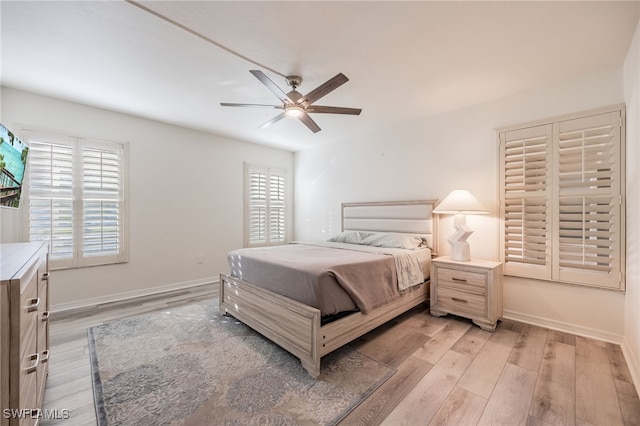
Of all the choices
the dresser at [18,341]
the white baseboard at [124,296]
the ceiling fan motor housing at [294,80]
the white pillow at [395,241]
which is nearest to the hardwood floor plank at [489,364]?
the white pillow at [395,241]

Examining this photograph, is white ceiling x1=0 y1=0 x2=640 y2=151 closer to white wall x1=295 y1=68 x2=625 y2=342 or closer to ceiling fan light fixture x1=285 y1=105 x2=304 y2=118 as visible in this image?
white wall x1=295 y1=68 x2=625 y2=342

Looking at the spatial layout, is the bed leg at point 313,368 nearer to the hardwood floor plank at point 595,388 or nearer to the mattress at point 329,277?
the mattress at point 329,277

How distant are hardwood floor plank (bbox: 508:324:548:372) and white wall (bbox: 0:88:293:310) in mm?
4261

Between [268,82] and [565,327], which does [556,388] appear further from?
[268,82]

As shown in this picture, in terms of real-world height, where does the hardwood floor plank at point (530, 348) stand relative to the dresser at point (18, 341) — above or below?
below

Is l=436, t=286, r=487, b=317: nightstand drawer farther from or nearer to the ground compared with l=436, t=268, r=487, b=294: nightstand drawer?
nearer to the ground

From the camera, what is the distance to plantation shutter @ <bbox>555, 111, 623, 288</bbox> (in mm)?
2484

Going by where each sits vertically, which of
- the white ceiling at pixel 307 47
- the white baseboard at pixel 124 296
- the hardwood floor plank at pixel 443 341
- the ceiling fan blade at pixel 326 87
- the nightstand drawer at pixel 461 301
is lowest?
the hardwood floor plank at pixel 443 341

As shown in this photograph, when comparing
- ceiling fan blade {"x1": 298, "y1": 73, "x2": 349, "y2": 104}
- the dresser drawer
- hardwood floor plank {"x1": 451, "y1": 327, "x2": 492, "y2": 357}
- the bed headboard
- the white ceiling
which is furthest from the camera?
the bed headboard

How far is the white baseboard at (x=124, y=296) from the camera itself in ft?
10.9

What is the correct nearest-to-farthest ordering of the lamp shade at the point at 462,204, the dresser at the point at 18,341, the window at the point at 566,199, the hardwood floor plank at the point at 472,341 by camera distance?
the dresser at the point at 18,341, the hardwood floor plank at the point at 472,341, the window at the point at 566,199, the lamp shade at the point at 462,204

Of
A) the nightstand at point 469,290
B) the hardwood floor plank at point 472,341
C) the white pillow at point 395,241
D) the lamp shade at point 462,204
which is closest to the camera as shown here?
the hardwood floor plank at point 472,341

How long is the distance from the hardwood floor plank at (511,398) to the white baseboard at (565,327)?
112 centimetres

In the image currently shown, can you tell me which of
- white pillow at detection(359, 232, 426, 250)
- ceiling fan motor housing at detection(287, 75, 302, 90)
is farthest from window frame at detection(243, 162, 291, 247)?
ceiling fan motor housing at detection(287, 75, 302, 90)
